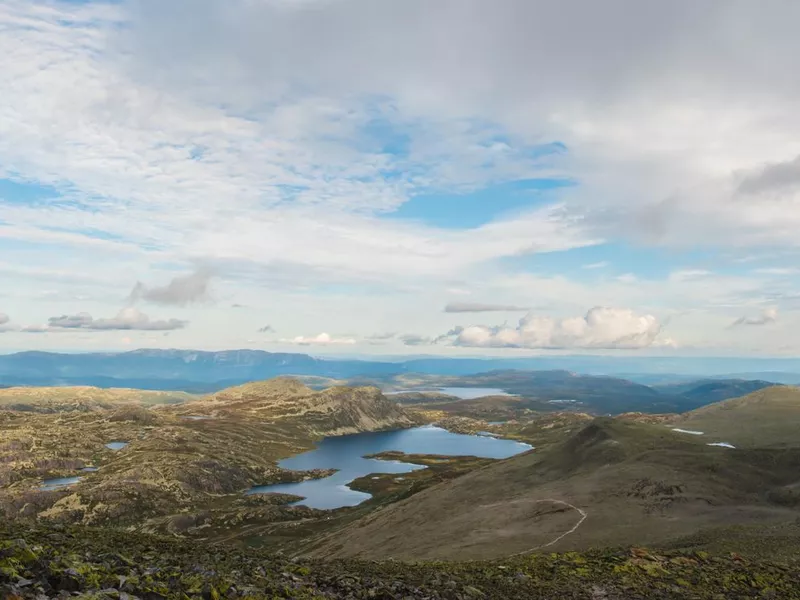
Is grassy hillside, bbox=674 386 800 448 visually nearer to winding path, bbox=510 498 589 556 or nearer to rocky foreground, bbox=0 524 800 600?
winding path, bbox=510 498 589 556

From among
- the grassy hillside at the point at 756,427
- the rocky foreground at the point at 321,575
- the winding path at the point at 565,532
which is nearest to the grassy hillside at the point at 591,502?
the winding path at the point at 565,532

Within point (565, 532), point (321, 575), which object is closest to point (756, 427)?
point (565, 532)

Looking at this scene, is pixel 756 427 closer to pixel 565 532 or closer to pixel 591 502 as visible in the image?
pixel 591 502

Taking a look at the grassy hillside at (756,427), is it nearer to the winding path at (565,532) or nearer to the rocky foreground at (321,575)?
the winding path at (565,532)

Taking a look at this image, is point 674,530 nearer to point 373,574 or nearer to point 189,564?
point 373,574

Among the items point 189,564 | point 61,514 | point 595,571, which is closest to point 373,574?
point 189,564

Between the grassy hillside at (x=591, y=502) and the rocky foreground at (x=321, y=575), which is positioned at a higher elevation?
the rocky foreground at (x=321, y=575)
